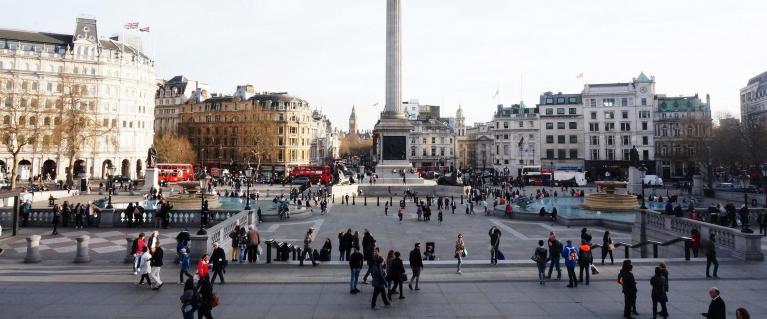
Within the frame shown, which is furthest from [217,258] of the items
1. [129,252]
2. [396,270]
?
[396,270]

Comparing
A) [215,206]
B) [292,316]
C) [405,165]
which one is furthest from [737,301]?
[405,165]

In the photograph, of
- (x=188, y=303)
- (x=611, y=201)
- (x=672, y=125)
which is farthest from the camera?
(x=672, y=125)

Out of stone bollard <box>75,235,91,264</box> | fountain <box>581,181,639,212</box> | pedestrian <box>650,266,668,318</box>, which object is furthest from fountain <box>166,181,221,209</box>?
pedestrian <box>650,266,668,318</box>

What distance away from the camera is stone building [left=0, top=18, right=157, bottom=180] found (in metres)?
67.4

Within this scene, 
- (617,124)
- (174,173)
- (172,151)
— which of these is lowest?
(174,173)

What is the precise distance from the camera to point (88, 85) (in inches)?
2859

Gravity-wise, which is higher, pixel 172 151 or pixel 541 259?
pixel 172 151

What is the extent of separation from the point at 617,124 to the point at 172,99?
Result: 95.6 metres

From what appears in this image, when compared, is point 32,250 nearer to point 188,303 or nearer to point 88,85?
point 188,303

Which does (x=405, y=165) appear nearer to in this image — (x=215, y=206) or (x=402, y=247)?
(x=215, y=206)

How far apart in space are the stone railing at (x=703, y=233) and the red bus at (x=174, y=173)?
2173 inches

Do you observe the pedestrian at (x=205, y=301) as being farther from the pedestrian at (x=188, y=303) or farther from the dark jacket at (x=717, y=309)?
the dark jacket at (x=717, y=309)

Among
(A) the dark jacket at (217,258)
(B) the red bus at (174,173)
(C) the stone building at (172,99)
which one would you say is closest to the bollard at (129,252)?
(A) the dark jacket at (217,258)

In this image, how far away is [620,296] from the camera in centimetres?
1233
